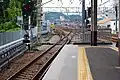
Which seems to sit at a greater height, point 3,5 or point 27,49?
point 3,5

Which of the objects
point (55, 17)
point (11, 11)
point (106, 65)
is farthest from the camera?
point (55, 17)

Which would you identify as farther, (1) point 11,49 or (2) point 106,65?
(1) point 11,49

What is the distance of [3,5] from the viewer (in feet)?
159

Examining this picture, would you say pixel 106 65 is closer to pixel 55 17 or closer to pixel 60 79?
pixel 60 79

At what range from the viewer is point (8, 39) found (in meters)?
27.0

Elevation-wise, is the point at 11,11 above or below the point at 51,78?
above

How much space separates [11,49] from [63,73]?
11997mm

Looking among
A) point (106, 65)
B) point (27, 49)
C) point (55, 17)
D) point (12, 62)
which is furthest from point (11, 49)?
point (55, 17)

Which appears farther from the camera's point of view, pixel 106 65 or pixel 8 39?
pixel 8 39

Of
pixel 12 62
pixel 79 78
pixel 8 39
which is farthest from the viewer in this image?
pixel 8 39

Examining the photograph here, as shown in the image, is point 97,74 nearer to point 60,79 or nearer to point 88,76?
point 88,76

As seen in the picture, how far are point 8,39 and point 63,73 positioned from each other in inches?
589

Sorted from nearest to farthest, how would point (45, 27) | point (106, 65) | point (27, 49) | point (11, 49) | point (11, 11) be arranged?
point (106, 65) < point (11, 49) < point (27, 49) < point (11, 11) < point (45, 27)

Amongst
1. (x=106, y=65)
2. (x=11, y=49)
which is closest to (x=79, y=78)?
(x=106, y=65)
